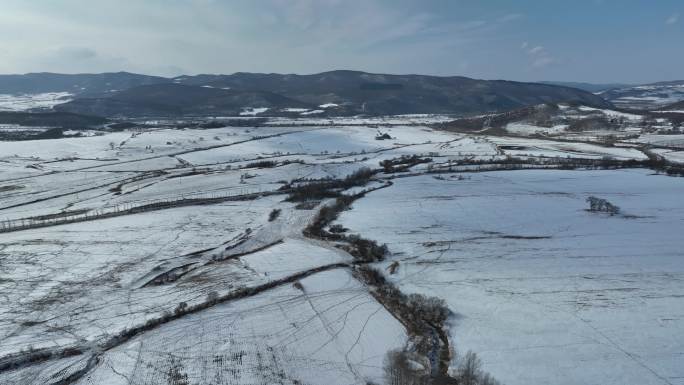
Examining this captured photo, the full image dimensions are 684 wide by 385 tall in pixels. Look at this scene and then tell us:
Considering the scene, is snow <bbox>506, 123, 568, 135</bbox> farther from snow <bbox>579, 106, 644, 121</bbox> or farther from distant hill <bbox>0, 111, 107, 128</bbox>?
distant hill <bbox>0, 111, 107, 128</bbox>

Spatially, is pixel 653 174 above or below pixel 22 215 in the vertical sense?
above

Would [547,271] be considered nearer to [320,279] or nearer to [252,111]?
[320,279]

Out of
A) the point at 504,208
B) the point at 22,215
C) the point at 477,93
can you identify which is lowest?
the point at 22,215

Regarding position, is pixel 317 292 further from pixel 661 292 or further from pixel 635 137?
pixel 635 137

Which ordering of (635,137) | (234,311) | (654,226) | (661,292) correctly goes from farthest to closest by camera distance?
(635,137) → (654,226) → (661,292) → (234,311)

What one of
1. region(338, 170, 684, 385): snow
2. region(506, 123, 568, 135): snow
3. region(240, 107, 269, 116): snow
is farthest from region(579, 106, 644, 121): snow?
region(240, 107, 269, 116): snow

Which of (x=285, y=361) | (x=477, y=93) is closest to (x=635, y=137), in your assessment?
(x=285, y=361)

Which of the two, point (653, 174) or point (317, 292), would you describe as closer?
point (317, 292)

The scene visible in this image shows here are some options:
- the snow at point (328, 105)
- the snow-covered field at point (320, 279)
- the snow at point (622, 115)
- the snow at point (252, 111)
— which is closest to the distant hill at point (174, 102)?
the snow at point (252, 111)

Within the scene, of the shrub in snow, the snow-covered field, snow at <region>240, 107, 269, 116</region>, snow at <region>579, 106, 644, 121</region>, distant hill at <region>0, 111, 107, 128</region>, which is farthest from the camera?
snow at <region>240, 107, 269, 116</region>
